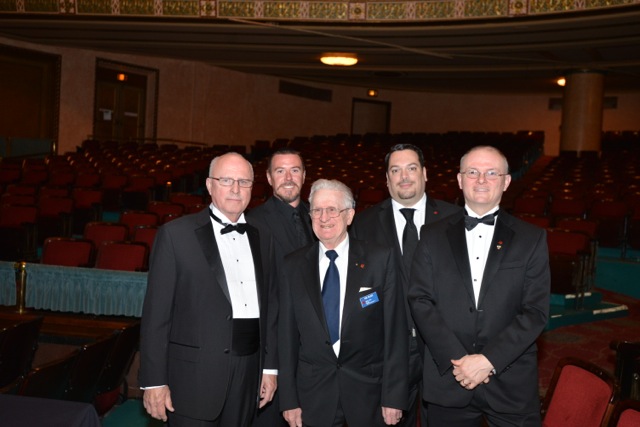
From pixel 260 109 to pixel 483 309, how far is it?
16.3m

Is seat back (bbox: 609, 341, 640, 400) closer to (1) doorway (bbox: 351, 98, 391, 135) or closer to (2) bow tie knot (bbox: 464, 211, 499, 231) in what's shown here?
(2) bow tie knot (bbox: 464, 211, 499, 231)

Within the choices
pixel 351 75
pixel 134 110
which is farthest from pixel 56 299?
pixel 351 75

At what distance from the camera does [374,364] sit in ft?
7.78

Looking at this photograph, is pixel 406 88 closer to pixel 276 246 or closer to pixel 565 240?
pixel 565 240

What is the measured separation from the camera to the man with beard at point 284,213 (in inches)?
107

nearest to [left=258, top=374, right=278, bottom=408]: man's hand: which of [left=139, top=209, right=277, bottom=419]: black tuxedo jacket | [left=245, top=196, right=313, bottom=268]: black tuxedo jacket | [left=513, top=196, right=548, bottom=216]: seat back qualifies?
[left=139, top=209, right=277, bottom=419]: black tuxedo jacket

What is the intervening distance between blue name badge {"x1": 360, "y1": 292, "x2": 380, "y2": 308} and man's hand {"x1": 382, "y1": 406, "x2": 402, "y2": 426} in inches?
14.7

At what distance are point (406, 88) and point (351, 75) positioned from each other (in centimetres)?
341

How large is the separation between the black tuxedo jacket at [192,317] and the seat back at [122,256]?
10.1 feet

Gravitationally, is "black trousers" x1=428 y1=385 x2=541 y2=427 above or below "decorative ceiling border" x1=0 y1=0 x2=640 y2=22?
below

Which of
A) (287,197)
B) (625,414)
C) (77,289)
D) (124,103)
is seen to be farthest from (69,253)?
(124,103)

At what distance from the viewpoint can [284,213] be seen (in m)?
2.93

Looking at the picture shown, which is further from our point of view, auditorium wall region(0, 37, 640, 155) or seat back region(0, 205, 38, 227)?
auditorium wall region(0, 37, 640, 155)

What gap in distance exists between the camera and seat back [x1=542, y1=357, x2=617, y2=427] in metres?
2.19
